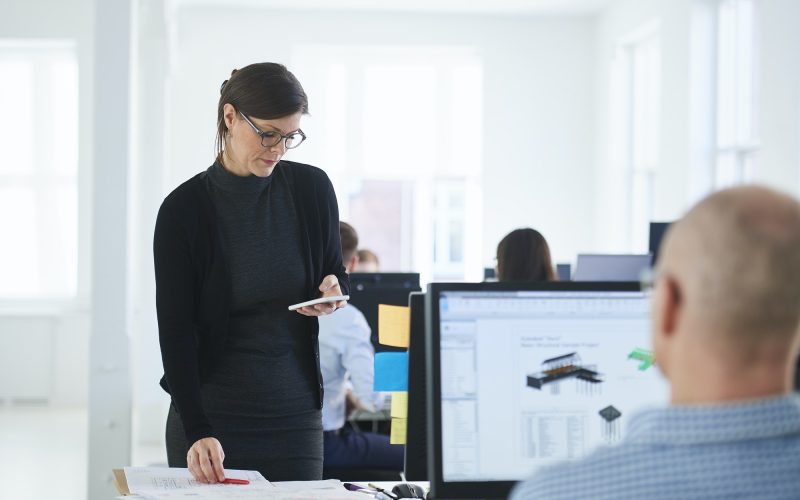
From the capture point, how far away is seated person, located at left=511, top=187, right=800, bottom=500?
89 centimetres

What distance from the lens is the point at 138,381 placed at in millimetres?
7902

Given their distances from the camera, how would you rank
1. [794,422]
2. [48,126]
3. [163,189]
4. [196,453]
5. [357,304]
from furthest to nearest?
[48,126], [163,189], [357,304], [196,453], [794,422]

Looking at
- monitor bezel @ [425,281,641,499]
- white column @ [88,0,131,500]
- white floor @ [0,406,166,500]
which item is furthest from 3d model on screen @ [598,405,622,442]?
white floor @ [0,406,166,500]

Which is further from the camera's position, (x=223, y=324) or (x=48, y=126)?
(x=48, y=126)

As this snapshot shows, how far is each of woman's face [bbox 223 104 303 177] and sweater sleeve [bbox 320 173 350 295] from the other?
0.14 metres

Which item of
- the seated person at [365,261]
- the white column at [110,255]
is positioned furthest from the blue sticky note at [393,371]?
the seated person at [365,261]

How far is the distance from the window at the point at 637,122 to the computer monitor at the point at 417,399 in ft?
22.9

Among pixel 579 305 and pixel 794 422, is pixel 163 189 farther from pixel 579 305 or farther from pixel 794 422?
pixel 794 422

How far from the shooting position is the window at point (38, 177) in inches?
369

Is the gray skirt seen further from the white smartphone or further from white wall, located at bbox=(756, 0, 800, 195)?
white wall, located at bbox=(756, 0, 800, 195)

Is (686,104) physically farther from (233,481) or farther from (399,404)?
(233,481)

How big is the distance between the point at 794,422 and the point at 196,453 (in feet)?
4.15

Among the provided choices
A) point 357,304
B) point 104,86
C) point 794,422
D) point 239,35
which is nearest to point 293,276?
point 794,422

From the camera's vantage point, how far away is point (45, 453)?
22.9 ft
